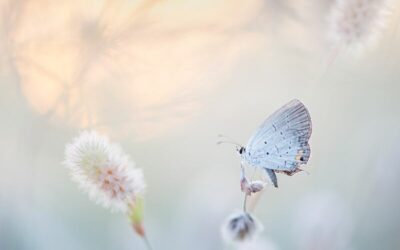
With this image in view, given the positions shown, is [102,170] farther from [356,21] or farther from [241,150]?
[356,21]

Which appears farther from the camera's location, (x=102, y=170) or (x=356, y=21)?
(x=356, y=21)

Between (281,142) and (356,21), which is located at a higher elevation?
(356,21)

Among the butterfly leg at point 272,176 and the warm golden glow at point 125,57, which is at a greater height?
the warm golden glow at point 125,57

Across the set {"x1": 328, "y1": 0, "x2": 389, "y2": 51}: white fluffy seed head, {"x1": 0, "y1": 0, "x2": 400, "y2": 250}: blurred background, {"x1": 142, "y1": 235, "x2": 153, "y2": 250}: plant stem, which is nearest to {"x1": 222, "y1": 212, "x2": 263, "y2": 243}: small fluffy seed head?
{"x1": 0, "y1": 0, "x2": 400, "y2": 250}: blurred background

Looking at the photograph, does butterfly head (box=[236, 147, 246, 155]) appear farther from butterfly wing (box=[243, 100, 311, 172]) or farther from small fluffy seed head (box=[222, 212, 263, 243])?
small fluffy seed head (box=[222, 212, 263, 243])

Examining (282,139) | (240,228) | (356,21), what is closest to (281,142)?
(282,139)

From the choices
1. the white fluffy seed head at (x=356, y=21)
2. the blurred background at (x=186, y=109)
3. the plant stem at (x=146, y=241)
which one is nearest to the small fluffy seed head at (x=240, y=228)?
the blurred background at (x=186, y=109)

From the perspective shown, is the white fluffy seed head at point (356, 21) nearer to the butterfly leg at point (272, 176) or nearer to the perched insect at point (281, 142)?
the perched insect at point (281, 142)
